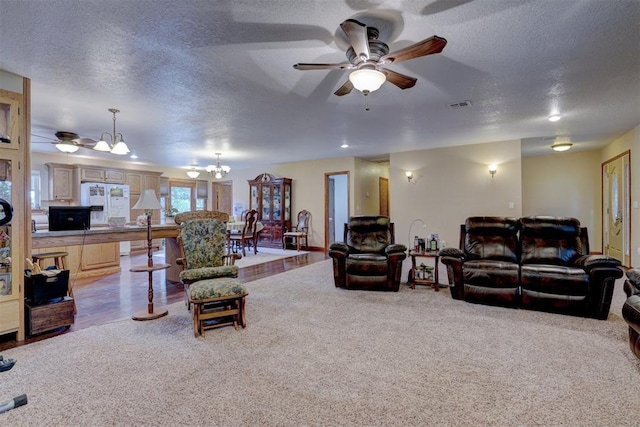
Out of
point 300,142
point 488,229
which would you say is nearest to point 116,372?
point 488,229

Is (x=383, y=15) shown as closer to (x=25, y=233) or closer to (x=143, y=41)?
(x=143, y=41)

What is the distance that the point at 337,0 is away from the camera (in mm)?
2062

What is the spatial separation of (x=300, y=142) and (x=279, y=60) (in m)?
3.51

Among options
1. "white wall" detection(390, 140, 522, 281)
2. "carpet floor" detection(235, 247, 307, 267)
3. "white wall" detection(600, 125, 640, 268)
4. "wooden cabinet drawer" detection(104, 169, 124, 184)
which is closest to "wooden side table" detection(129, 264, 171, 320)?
"carpet floor" detection(235, 247, 307, 267)

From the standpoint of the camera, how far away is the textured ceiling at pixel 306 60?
7.19ft

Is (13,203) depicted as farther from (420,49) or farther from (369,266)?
(369,266)

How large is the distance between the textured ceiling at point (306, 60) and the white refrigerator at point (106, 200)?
221 cm

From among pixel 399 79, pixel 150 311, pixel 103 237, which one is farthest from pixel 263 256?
pixel 399 79

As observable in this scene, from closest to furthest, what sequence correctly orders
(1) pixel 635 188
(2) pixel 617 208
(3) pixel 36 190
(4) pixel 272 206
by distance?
(1) pixel 635 188 → (2) pixel 617 208 → (3) pixel 36 190 → (4) pixel 272 206

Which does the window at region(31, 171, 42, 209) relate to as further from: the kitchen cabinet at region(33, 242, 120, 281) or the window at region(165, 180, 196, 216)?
the window at region(165, 180, 196, 216)

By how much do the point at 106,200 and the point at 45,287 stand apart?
5.42 meters

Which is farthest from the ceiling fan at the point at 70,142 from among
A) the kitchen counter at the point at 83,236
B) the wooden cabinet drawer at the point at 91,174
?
the wooden cabinet drawer at the point at 91,174

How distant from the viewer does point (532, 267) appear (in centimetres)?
363

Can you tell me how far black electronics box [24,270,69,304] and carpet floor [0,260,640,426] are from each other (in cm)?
43
